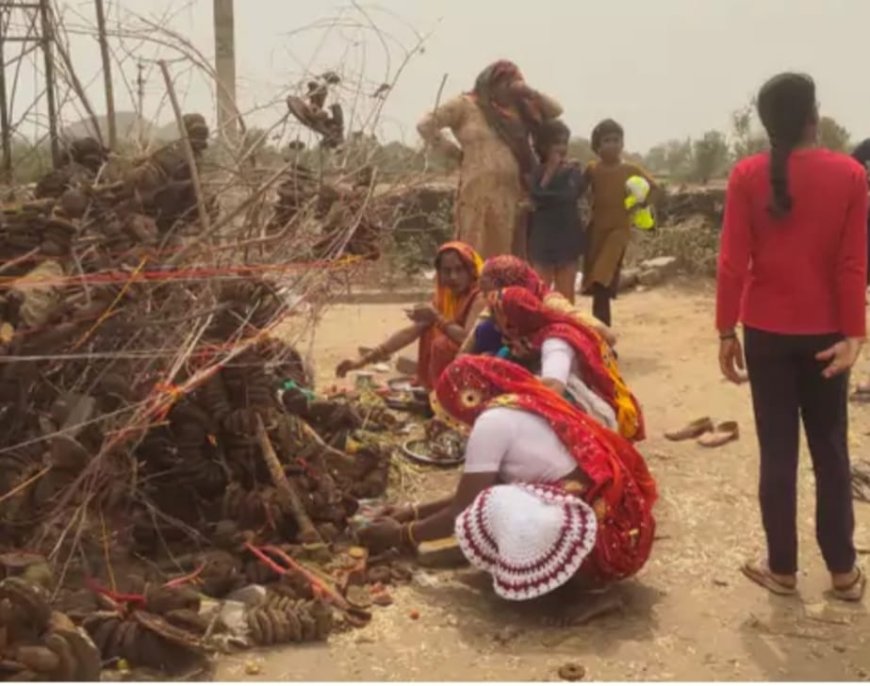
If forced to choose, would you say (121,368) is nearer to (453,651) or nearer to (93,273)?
(93,273)

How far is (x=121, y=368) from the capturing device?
4.06 m

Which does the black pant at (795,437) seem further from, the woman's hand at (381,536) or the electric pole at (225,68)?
the electric pole at (225,68)

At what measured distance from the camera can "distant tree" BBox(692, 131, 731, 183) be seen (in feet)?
70.0

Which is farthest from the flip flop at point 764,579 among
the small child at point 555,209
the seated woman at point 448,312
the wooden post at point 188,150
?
the small child at point 555,209

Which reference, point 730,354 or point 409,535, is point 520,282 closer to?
point 730,354

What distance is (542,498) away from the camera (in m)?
3.79

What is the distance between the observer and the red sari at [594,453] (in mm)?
3854

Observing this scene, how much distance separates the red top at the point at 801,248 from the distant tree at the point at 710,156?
58.4 feet

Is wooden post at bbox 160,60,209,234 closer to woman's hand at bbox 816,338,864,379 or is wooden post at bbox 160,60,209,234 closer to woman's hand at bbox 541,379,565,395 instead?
woman's hand at bbox 541,379,565,395

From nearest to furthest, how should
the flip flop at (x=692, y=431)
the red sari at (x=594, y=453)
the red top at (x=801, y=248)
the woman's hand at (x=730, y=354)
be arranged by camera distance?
the red top at (x=801, y=248), the red sari at (x=594, y=453), the woman's hand at (x=730, y=354), the flip flop at (x=692, y=431)

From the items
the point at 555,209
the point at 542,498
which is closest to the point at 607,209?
the point at 555,209

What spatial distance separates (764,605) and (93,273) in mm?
2518

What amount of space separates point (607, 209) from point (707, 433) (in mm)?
1980

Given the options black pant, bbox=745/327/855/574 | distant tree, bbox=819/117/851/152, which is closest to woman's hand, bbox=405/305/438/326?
black pant, bbox=745/327/855/574
